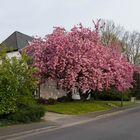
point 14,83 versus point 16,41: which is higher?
point 16,41

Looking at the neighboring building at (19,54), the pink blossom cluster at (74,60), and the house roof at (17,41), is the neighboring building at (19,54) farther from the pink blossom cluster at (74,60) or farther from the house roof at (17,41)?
the pink blossom cluster at (74,60)

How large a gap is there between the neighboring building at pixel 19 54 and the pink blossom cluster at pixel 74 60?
477 centimetres

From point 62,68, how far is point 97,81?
132 inches

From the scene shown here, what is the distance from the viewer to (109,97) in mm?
48938

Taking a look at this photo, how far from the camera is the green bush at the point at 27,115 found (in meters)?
20.0

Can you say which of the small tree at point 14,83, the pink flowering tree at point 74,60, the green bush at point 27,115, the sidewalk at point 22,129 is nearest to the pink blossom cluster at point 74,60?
the pink flowering tree at point 74,60

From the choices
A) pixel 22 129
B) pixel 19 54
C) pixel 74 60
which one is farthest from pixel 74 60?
pixel 22 129

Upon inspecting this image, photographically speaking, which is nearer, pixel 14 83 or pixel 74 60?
pixel 14 83

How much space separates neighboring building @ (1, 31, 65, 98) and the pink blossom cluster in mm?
4769

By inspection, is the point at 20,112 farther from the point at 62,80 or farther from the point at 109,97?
the point at 109,97

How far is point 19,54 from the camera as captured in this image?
3891cm

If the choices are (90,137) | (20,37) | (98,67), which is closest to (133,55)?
(20,37)

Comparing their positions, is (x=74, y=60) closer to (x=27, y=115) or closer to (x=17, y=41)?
(x=27, y=115)

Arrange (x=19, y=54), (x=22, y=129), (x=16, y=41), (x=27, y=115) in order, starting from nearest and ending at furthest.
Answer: (x=22, y=129), (x=27, y=115), (x=19, y=54), (x=16, y=41)
